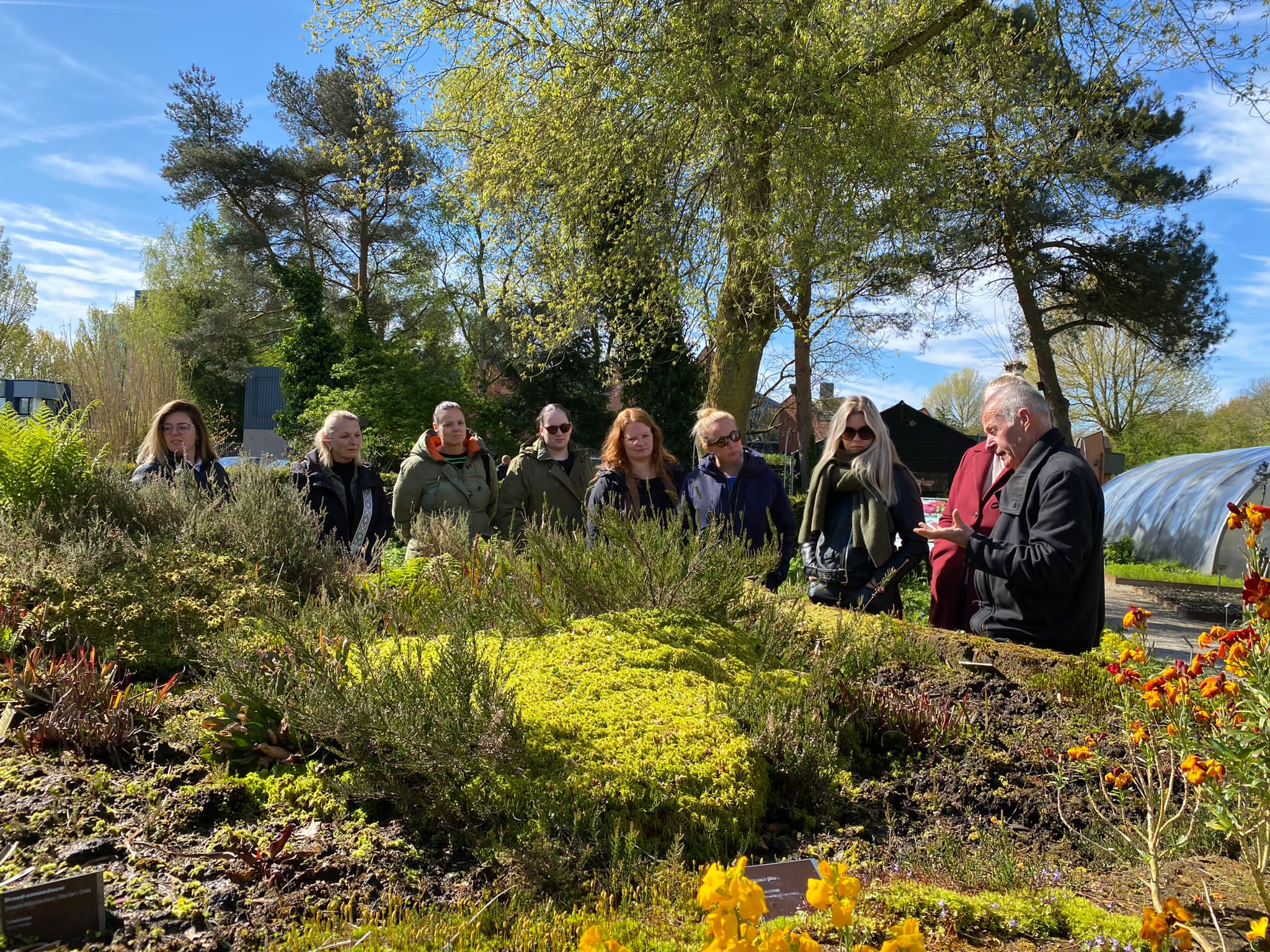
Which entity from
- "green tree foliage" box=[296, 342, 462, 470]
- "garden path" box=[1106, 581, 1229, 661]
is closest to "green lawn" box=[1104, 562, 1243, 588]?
"garden path" box=[1106, 581, 1229, 661]

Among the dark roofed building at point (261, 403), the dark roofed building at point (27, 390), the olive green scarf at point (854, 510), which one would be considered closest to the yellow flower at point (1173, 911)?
the olive green scarf at point (854, 510)

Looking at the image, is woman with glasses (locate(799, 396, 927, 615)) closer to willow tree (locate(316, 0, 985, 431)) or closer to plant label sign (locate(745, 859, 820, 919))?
plant label sign (locate(745, 859, 820, 919))

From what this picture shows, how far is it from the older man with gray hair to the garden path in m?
3.91

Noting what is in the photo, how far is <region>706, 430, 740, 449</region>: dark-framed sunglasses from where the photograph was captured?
16.8ft

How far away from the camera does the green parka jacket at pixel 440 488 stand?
19.4 feet

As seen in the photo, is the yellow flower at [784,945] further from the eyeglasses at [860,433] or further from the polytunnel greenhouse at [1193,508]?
the polytunnel greenhouse at [1193,508]

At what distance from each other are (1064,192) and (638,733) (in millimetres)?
14735

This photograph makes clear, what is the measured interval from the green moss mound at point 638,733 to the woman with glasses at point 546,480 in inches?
95.7

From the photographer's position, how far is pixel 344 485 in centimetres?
562

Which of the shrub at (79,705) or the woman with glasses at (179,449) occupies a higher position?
the woman with glasses at (179,449)

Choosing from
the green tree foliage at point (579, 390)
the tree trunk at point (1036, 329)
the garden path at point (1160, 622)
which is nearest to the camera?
the garden path at point (1160, 622)

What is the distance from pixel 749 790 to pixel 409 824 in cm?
94

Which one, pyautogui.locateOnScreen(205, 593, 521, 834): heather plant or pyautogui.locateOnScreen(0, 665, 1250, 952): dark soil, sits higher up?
pyautogui.locateOnScreen(205, 593, 521, 834): heather plant

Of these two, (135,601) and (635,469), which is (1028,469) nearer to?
(635,469)
